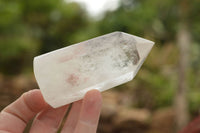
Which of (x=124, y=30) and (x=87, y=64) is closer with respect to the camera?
(x=87, y=64)

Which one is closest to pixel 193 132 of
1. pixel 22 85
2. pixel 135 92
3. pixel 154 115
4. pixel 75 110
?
pixel 75 110

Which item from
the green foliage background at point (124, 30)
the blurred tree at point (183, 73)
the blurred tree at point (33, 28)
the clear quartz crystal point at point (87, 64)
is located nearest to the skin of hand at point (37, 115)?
the clear quartz crystal point at point (87, 64)

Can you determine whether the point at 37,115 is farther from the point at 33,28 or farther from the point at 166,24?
the point at 33,28

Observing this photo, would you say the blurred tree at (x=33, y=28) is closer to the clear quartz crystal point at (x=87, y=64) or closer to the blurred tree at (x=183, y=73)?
the blurred tree at (x=183, y=73)

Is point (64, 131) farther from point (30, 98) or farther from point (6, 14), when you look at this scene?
point (6, 14)

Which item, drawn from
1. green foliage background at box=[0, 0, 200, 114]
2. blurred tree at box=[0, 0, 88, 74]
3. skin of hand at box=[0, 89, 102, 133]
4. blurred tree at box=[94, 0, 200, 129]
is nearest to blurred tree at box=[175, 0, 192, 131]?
blurred tree at box=[94, 0, 200, 129]

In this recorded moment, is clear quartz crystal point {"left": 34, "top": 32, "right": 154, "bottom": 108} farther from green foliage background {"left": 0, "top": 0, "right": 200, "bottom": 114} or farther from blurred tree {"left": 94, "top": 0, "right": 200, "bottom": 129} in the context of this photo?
green foliage background {"left": 0, "top": 0, "right": 200, "bottom": 114}

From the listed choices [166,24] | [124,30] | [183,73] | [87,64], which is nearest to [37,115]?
[87,64]

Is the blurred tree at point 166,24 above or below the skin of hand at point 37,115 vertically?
below
